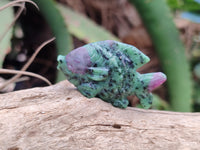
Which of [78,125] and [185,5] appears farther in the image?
[185,5]

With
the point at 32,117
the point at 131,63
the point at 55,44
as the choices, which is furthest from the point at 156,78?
the point at 55,44

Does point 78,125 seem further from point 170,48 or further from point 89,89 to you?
point 170,48

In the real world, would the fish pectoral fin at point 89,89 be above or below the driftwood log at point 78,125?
above

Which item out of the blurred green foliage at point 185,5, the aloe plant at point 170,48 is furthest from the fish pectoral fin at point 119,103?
the blurred green foliage at point 185,5

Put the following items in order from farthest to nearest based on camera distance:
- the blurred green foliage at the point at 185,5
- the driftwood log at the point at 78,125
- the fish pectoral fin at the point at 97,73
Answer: the blurred green foliage at the point at 185,5
the fish pectoral fin at the point at 97,73
the driftwood log at the point at 78,125

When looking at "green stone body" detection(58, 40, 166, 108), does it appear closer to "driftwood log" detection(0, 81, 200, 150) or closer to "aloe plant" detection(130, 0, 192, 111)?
"driftwood log" detection(0, 81, 200, 150)

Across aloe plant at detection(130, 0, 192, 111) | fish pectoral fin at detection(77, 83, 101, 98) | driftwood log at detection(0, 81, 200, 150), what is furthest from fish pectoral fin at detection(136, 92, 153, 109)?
aloe plant at detection(130, 0, 192, 111)

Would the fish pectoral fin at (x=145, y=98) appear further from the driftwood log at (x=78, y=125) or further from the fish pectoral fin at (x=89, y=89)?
the fish pectoral fin at (x=89, y=89)

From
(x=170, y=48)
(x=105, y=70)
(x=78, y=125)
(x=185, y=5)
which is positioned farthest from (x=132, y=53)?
(x=185, y=5)

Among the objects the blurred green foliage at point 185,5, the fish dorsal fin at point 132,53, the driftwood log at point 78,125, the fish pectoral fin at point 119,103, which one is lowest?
the driftwood log at point 78,125
